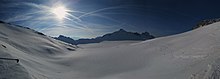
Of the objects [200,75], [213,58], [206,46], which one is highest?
[206,46]

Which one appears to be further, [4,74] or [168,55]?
[168,55]

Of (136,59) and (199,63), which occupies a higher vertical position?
(136,59)

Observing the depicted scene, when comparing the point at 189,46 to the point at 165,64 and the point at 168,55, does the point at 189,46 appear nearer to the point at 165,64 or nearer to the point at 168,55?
the point at 168,55

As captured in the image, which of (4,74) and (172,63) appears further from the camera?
(172,63)

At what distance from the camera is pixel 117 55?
68.9ft

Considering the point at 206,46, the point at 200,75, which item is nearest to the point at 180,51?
the point at 206,46

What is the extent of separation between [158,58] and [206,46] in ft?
9.62

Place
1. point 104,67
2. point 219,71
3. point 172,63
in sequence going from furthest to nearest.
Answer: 1. point 104,67
2. point 172,63
3. point 219,71

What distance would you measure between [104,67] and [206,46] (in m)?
6.77

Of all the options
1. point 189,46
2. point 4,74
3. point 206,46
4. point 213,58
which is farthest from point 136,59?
point 4,74

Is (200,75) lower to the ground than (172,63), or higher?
lower

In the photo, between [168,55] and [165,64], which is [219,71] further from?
[168,55]

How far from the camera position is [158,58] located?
15383 millimetres

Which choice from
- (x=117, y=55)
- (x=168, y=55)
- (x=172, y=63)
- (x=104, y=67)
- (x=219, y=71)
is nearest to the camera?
(x=219, y=71)
